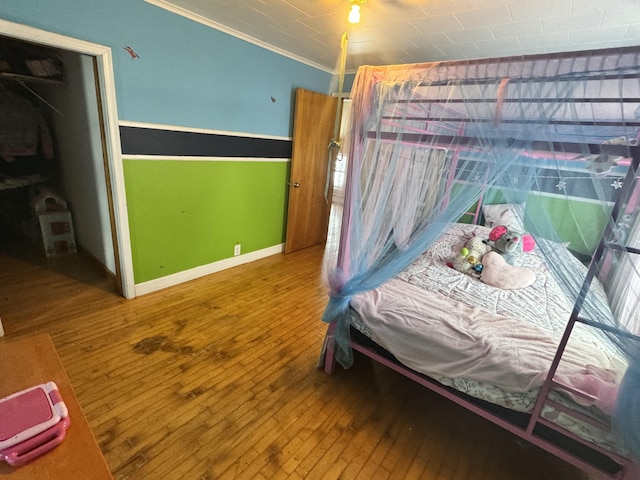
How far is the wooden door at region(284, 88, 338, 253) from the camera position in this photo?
3.55m

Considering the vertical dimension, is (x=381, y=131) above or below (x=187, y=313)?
above

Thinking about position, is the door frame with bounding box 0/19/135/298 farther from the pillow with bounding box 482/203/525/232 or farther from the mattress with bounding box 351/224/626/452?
the pillow with bounding box 482/203/525/232

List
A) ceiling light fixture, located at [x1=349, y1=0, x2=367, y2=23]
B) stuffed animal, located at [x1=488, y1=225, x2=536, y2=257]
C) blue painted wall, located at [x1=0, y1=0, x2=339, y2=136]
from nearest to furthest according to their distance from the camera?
ceiling light fixture, located at [x1=349, y1=0, x2=367, y2=23]
blue painted wall, located at [x1=0, y1=0, x2=339, y2=136]
stuffed animal, located at [x1=488, y1=225, x2=536, y2=257]

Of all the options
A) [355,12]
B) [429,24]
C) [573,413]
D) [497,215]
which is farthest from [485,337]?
[429,24]

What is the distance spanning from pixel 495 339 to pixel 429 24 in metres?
2.14

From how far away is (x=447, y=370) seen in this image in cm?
155

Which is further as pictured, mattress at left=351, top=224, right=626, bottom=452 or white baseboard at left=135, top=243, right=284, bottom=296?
white baseboard at left=135, top=243, right=284, bottom=296

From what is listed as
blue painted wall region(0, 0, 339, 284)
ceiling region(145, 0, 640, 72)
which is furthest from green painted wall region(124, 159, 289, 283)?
ceiling region(145, 0, 640, 72)

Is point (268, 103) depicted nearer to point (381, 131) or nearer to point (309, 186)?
point (309, 186)

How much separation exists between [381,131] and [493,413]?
61.7 inches

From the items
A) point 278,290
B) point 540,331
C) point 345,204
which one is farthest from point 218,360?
point 540,331

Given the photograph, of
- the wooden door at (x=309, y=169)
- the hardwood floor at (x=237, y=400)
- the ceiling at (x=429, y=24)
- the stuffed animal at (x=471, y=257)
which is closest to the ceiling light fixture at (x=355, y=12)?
the ceiling at (x=429, y=24)

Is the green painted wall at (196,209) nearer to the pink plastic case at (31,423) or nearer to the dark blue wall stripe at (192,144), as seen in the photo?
the dark blue wall stripe at (192,144)

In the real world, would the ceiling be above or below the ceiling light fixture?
above
